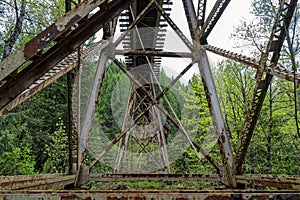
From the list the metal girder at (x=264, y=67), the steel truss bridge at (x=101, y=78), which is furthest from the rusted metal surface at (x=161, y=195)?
the metal girder at (x=264, y=67)

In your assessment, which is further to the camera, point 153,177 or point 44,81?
point 153,177

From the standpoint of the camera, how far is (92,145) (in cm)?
1936

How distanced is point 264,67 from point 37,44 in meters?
2.38

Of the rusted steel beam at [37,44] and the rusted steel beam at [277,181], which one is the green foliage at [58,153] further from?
the rusted steel beam at [37,44]

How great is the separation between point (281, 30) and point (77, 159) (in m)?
3.16

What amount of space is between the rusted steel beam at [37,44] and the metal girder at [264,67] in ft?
6.72

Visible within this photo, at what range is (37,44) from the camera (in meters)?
1.44

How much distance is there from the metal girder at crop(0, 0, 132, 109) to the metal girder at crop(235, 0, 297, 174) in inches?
64.2

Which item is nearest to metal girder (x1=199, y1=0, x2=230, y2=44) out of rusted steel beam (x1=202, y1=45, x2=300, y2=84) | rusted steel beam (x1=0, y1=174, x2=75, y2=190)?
rusted steel beam (x1=202, y1=45, x2=300, y2=84)

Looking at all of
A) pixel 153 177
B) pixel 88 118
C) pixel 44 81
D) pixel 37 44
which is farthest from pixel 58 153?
pixel 37 44

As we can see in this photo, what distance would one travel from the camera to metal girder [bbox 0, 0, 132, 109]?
165cm

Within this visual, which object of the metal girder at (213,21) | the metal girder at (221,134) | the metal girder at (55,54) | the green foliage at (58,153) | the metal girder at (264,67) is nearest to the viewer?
the metal girder at (55,54)

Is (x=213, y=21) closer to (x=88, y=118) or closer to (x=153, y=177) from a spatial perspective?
(x=88, y=118)

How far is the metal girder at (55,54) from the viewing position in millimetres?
1650
